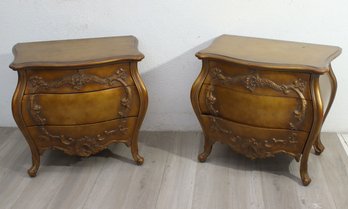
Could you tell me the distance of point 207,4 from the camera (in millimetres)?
Answer: 1952

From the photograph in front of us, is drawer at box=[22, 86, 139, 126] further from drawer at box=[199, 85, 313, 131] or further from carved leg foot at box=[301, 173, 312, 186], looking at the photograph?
carved leg foot at box=[301, 173, 312, 186]

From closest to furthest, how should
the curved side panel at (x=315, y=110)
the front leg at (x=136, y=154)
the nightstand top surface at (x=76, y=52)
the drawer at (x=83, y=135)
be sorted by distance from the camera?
Answer: the curved side panel at (x=315, y=110)
the nightstand top surface at (x=76, y=52)
the drawer at (x=83, y=135)
the front leg at (x=136, y=154)

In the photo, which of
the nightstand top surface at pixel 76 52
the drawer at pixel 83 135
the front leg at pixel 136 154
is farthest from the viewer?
the front leg at pixel 136 154

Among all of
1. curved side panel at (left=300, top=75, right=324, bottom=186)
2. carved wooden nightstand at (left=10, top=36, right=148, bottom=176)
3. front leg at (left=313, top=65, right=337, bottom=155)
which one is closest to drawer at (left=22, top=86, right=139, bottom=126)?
carved wooden nightstand at (left=10, top=36, right=148, bottom=176)

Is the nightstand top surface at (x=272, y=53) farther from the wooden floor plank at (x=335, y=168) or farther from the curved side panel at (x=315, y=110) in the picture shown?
the wooden floor plank at (x=335, y=168)

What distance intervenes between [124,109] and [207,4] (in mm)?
689

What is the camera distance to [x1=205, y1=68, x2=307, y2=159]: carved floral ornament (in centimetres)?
157

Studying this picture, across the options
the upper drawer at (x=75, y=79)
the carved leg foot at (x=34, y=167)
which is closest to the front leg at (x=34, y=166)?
the carved leg foot at (x=34, y=167)

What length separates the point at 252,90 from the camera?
1616mm

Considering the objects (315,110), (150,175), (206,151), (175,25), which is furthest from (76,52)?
(315,110)

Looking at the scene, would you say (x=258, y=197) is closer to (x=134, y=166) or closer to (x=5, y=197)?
(x=134, y=166)

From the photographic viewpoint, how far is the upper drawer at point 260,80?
1.55 meters

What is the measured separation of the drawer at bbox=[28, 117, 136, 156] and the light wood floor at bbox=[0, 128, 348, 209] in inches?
6.2

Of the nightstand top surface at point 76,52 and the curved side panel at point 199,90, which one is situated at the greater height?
the nightstand top surface at point 76,52
